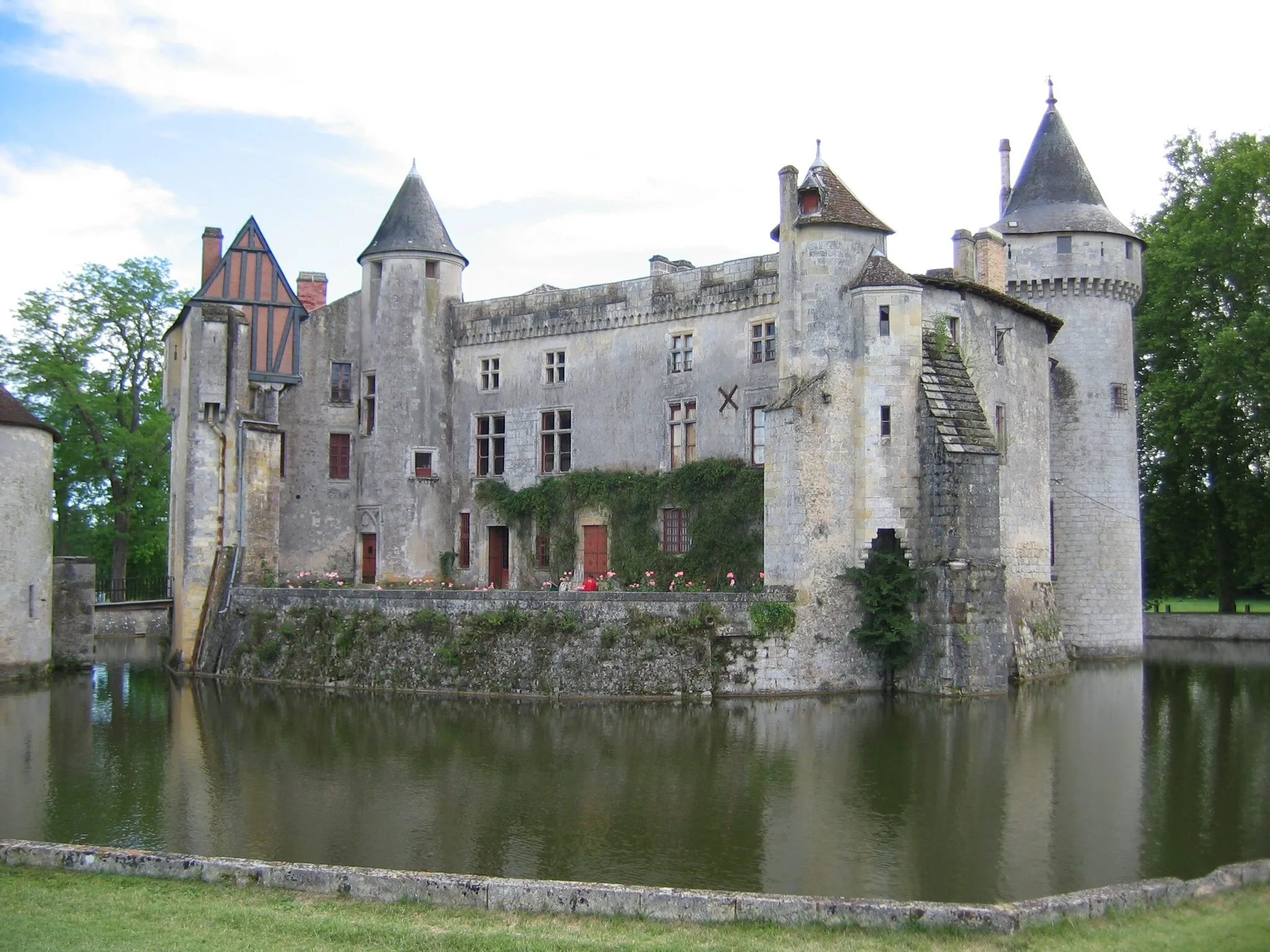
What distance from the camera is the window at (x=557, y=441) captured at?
29.6m

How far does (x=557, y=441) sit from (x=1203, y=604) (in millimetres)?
40311

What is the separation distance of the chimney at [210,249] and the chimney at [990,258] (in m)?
18.3

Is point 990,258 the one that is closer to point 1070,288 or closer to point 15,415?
point 1070,288

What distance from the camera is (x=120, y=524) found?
1506 inches

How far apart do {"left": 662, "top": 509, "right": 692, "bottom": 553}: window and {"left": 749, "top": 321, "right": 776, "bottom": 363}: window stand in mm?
3894

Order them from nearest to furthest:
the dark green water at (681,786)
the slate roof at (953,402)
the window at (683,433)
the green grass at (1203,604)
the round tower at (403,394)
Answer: the dark green water at (681,786) → the slate roof at (953,402) → the window at (683,433) → the round tower at (403,394) → the green grass at (1203,604)

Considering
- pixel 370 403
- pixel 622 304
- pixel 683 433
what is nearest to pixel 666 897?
pixel 683 433

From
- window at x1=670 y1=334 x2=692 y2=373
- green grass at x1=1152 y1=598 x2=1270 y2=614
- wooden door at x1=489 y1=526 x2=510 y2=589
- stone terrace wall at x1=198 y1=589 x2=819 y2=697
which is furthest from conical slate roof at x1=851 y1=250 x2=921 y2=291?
green grass at x1=1152 y1=598 x2=1270 y2=614

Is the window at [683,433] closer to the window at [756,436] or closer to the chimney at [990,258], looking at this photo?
the window at [756,436]

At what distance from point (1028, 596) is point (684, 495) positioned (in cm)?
775

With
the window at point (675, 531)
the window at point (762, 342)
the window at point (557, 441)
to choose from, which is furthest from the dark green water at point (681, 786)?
the window at point (557, 441)

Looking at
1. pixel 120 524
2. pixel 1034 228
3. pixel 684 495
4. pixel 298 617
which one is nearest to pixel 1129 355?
pixel 1034 228

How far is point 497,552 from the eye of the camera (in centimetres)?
3038

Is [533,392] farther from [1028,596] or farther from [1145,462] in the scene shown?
[1145,462]
